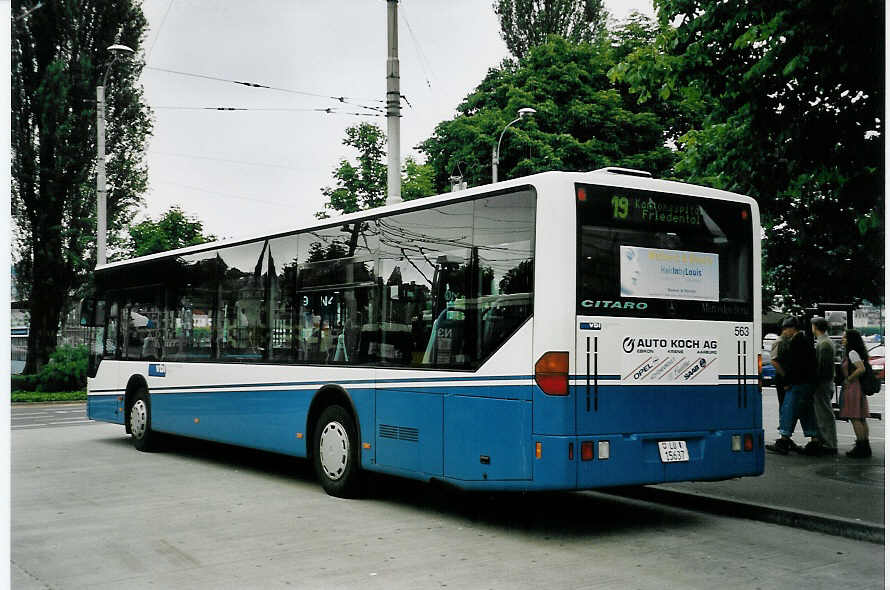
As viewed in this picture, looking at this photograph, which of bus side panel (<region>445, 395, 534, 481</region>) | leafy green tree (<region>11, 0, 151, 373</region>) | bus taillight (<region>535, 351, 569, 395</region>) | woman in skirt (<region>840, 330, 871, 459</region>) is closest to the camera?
bus taillight (<region>535, 351, 569, 395</region>)

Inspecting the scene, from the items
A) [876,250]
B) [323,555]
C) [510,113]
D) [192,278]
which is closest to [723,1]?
[876,250]

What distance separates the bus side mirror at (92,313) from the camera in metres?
15.2

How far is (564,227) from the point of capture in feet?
24.9

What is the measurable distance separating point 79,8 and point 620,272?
22.7 feet

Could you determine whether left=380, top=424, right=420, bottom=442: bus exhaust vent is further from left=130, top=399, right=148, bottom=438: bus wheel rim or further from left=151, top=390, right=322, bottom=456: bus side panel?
left=130, top=399, right=148, bottom=438: bus wheel rim

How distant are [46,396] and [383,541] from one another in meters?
22.9

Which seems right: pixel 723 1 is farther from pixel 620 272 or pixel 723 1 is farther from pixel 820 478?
pixel 820 478

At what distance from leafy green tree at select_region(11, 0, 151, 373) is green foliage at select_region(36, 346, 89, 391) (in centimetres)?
43

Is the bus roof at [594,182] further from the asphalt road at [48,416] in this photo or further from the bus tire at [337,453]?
the asphalt road at [48,416]

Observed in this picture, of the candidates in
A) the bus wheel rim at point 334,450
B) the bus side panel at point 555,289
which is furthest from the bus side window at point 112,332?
the bus side panel at point 555,289

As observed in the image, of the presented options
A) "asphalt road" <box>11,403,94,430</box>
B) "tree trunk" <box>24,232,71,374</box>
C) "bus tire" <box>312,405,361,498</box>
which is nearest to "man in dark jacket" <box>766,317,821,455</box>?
"bus tire" <box>312,405,361,498</box>

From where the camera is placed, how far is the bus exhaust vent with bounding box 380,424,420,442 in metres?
8.66

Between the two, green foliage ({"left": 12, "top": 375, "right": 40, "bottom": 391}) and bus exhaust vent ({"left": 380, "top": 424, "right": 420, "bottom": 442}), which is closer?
bus exhaust vent ({"left": 380, "top": 424, "right": 420, "bottom": 442})

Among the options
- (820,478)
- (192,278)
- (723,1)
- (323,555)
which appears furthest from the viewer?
(192,278)
